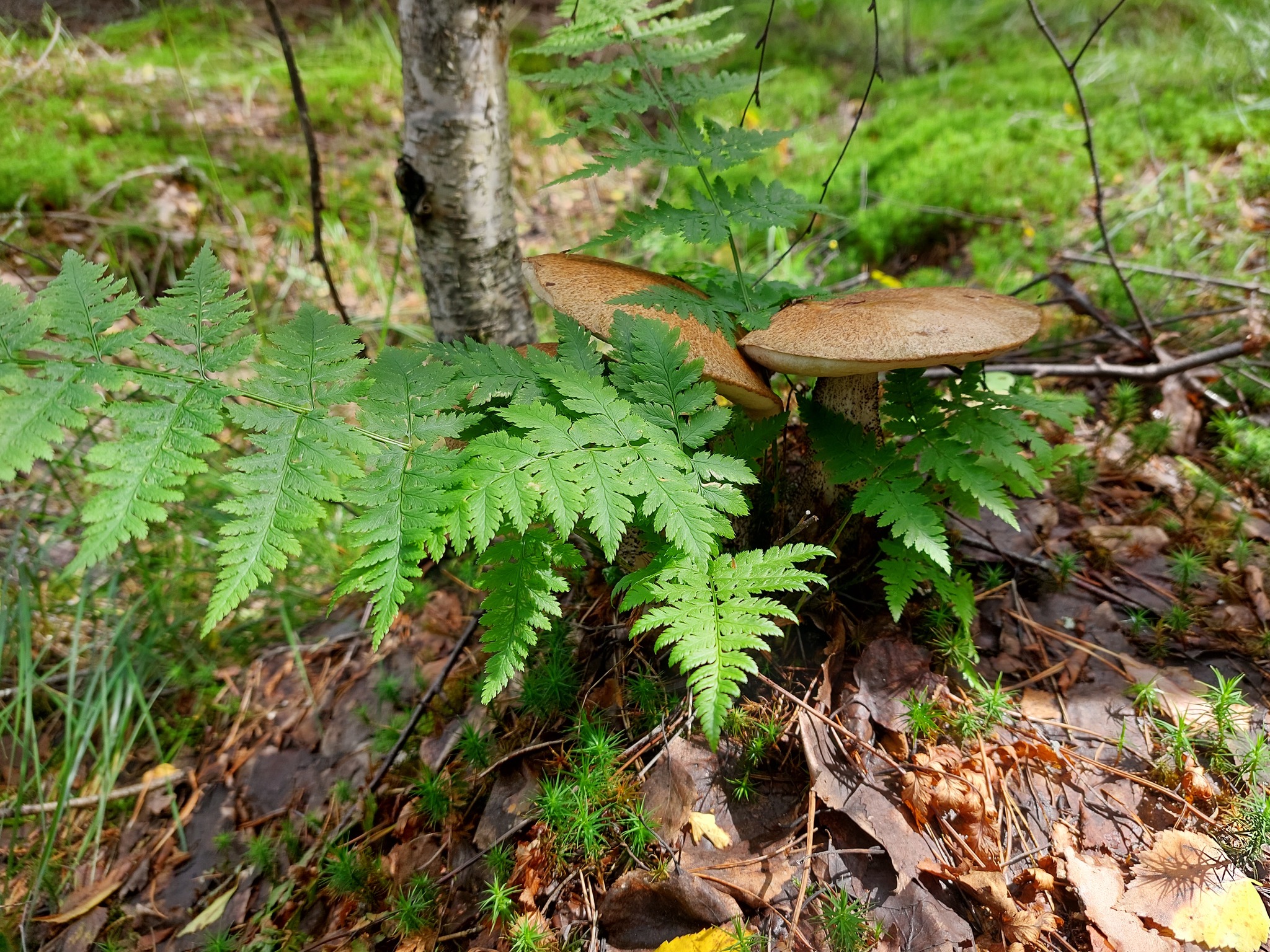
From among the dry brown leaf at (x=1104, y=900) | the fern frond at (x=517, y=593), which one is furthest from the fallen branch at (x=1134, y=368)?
the fern frond at (x=517, y=593)

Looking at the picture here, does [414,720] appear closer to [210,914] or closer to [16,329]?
[210,914]

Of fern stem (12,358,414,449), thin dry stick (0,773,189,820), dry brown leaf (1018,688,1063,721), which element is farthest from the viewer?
thin dry stick (0,773,189,820)

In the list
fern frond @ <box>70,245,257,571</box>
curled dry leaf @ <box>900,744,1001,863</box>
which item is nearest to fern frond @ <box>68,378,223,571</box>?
fern frond @ <box>70,245,257,571</box>

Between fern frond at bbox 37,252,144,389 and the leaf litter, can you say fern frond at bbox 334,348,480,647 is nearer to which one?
fern frond at bbox 37,252,144,389

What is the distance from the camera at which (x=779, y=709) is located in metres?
2.03

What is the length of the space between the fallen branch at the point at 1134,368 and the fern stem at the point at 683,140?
1.19m

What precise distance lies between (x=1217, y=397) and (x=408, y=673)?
12.9ft

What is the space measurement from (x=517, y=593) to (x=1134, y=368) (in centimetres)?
310

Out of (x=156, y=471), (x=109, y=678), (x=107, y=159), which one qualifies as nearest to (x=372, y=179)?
(x=107, y=159)

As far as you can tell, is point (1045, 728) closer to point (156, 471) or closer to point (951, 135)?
point (156, 471)

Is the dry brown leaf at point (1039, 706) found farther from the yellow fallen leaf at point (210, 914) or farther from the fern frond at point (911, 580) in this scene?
the yellow fallen leaf at point (210, 914)

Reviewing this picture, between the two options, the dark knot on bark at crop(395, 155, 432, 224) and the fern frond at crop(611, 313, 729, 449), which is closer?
the fern frond at crop(611, 313, 729, 449)

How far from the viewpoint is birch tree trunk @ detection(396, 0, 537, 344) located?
2.63 m

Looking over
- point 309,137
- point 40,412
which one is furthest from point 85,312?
point 309,137
